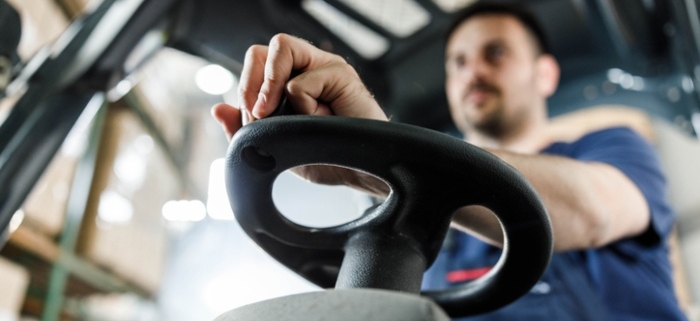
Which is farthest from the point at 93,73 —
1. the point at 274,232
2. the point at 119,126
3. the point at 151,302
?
the point at 151,302

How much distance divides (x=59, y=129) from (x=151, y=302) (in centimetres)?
220

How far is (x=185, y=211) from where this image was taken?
3.54 m

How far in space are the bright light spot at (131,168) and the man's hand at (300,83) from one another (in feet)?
6.50

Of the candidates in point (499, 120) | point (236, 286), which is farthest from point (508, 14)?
point (236, 286)

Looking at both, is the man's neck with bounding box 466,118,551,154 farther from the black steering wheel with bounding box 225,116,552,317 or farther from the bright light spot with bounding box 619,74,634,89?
the black steering wheel with bounding box 225,116,552,317

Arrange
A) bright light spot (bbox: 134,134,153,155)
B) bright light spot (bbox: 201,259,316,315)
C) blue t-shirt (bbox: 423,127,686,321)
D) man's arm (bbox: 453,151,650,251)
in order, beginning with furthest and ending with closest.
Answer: bright light spot (bbox: 201,259,316,315) → bright light spot (bbox: 134,134,153,155) → blue t-shirt (bbox: 423,127,686,321) → man's arm (bbox: 453,151,650,251)

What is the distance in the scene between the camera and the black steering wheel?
0.41 m

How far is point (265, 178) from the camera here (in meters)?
0.47

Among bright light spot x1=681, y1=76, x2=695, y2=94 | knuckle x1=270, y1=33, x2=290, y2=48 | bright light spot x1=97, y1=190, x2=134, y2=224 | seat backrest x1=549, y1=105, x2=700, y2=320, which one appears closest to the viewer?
knuckle x1=270, y1=33, x2=290, y2=48

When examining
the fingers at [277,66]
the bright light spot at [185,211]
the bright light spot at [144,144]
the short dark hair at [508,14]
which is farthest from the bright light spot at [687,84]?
the bright light spot at [185,211]

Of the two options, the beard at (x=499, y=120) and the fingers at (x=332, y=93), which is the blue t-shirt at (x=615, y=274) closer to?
the beard at (x=499, y=120)

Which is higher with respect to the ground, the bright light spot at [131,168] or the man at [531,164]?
the man at [531,164]

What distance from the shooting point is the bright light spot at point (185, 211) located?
321 centimetres

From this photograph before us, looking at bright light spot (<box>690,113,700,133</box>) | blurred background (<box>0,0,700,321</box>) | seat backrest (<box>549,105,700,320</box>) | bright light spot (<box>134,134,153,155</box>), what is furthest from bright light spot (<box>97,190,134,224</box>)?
bright light spot (<box>690,113,700,133</box>)
